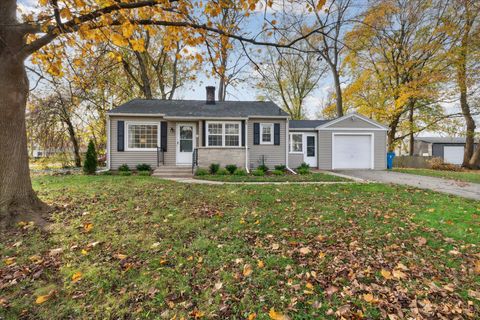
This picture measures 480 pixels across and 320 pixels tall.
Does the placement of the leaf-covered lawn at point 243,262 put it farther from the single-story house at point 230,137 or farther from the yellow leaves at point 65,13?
the single-story house at point 230,137

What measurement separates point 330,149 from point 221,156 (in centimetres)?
732

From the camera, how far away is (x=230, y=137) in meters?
12.3

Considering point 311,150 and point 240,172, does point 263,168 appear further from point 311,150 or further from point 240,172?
point 311,150

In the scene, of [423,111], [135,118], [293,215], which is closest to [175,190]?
[293,215]

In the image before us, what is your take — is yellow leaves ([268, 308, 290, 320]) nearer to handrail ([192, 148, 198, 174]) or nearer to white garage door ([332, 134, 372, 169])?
handrail ([192, 148, 198, 174])

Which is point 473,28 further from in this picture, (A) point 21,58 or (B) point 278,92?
(A) point 21,58

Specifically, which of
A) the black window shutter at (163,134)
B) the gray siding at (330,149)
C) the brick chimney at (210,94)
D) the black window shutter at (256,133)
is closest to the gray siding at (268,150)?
the black window shutter at (256,133)

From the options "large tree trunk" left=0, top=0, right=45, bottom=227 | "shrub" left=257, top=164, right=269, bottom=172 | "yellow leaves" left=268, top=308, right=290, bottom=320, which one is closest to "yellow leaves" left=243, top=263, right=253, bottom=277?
"yellow leaves" left=268, top=308, right=290, bottom=320

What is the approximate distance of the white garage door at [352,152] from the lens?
1424 centimetres

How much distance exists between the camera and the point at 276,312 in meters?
2.16

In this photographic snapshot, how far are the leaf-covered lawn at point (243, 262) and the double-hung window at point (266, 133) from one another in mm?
7996

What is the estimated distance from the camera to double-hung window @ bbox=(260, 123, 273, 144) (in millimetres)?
12938

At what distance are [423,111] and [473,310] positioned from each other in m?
21.3

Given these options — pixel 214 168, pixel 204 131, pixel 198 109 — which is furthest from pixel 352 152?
pixel 198 109
